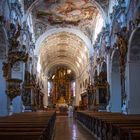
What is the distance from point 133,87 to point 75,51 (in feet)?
79.0

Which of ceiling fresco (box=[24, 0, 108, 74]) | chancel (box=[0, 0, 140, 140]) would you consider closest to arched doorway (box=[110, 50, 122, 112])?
chancel (box=[0, 0, 140, 140])

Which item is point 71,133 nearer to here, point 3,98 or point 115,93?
point 3,98

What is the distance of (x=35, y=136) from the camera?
4.71 meters

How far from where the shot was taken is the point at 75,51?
39.8 meters

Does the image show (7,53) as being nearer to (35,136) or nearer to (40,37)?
(35,136)

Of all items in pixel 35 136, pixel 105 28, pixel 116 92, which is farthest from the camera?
pixel 105 28

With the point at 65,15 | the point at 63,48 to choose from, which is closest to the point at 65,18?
the point at 65,15

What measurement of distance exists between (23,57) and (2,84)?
6.07 feet

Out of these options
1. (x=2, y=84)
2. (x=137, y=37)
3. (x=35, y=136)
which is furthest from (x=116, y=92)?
(x=35, y=136)

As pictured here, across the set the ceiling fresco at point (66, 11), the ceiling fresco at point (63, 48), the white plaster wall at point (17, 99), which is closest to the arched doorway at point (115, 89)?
the white plaster wall at point (17, 99)

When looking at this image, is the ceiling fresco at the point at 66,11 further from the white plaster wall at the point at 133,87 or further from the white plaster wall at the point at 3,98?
the white plaster wall at the point at 3,98

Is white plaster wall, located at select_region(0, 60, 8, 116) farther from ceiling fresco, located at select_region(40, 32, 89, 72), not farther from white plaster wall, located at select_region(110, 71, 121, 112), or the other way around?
ceiling fresco, located at select_region(40, 32, 89, 72)

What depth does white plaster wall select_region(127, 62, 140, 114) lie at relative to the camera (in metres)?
16.0

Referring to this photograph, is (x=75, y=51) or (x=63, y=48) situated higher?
(x=63, y=48)
